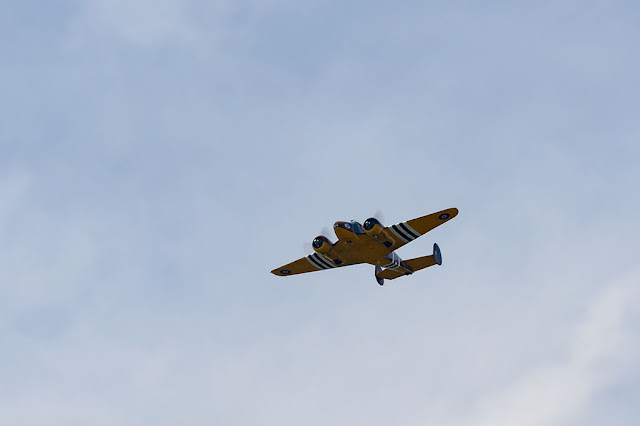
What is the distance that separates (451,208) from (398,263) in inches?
352

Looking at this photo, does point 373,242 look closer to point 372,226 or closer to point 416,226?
point 372,226

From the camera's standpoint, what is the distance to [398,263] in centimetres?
7762

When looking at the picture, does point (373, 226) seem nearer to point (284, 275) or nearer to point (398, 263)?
point (398, 263)

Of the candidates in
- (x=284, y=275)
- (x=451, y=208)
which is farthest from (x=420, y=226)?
(x=284, y=275)

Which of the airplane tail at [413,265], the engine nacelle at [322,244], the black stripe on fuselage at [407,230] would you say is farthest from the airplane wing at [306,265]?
the black stripe on fuselage at [407,230]

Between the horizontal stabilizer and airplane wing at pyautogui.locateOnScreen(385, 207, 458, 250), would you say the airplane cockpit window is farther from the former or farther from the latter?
the horizontal stabilizer

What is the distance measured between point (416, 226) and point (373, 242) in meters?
3.90

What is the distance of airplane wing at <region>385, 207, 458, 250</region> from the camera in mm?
71562

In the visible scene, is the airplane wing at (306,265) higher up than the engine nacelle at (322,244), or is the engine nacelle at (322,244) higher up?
the airplane wing at (306,265)

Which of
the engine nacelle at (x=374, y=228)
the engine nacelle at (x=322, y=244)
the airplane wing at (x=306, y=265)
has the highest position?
the airplane wing at (x=306, y=265)

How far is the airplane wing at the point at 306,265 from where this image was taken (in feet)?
255

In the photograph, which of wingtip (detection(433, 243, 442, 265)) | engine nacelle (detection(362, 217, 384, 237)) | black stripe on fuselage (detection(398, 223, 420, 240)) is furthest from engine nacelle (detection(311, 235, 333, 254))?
wingtip (detection(433, 243, 442, 265))

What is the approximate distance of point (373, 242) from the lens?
71.7 m

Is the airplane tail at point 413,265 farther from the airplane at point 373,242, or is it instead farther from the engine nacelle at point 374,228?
the engine nacelle at point 374,228
